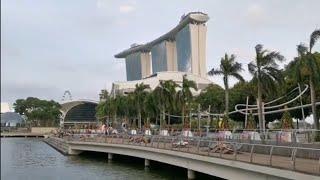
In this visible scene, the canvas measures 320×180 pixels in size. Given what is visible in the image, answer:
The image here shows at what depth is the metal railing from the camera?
2125 cm

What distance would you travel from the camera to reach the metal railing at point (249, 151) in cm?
2125

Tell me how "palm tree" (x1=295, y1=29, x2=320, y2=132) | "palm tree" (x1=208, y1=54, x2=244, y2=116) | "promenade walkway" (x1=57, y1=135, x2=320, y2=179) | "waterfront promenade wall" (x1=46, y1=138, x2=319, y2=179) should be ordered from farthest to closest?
"palm tree" (x1=208, y1=54, x2=244, y2=116) < "palm tree" (x1=295, y1=29, x2=320, y2=132) < "waterfront promenade wall" (x1=46, y1=138, x2=319, y2=179) < "promenade walkway" (x1=57, y1=135, x2=320, y2=179)

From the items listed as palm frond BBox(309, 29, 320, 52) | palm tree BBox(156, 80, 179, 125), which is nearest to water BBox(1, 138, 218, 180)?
palm frond BBox(309, 29, 320, 52)

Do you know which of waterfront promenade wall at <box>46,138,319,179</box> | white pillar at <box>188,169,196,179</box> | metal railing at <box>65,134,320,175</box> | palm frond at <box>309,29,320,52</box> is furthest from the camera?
palm frond at <box>309,29,320,52</box>

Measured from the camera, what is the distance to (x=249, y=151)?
1102 inches

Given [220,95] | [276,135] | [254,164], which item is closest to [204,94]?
[220,95]

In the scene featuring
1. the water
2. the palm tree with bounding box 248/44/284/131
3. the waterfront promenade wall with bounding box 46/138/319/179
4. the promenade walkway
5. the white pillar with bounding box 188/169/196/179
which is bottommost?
A: the water

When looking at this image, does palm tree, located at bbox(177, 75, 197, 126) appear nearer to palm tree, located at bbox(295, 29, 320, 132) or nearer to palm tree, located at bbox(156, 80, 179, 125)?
palm tree, located at bbox(156, 80, 179, 125)

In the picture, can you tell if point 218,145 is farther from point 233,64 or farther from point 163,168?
point 233,64

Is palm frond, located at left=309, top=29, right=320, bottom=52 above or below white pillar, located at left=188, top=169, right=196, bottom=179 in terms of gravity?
above

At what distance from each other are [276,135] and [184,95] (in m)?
45.6

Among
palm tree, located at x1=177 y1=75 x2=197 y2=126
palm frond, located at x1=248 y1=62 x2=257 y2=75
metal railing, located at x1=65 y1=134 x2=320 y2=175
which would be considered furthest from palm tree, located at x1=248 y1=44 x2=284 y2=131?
palm tree, located at x1=177 y1=75 x2=197 y2=126

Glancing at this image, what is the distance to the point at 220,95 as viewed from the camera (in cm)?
12131

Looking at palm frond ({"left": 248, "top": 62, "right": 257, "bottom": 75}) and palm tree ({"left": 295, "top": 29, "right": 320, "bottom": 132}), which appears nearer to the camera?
palm tree ({"left": 295, "top": 29, "right": 320, "bottom": 132})
